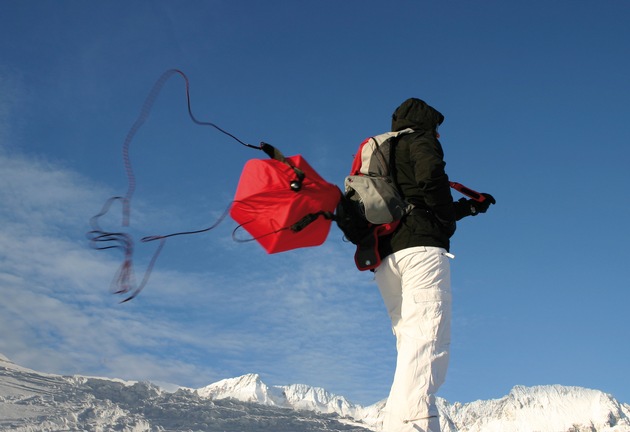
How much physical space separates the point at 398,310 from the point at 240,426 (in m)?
33.4

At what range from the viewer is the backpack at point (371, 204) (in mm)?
5582

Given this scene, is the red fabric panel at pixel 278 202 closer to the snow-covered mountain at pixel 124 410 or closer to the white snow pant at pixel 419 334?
the white snow pant at pixel 419 334

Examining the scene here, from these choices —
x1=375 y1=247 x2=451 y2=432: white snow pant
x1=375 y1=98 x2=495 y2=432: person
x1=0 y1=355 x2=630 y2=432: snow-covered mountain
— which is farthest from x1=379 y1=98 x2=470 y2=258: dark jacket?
x1=0 y1=355 x2=630 y2=432: snow-covered mountain

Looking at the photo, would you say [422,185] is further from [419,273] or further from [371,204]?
[419,273]

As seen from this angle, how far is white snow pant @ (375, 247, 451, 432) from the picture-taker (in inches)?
199

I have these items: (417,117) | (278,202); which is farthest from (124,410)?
(417,117)

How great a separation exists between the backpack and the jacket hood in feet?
0.39

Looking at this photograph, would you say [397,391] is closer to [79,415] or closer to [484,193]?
[484,193]

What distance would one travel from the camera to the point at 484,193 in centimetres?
639

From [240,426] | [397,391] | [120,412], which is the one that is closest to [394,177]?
[397,391]

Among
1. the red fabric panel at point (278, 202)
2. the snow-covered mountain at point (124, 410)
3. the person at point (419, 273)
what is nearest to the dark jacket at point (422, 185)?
the person at point (419, 273)

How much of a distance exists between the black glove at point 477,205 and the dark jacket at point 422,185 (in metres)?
0.18

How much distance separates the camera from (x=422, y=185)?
541 cm

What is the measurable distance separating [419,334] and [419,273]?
0.59 m
